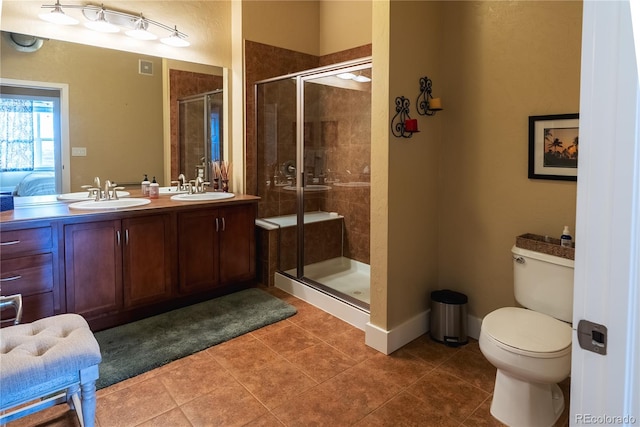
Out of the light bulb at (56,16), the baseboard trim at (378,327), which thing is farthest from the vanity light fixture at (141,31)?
the baseboard trim at (378,327)

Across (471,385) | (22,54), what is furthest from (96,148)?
(471,385)

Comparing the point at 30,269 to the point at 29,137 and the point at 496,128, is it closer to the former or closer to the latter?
the point at 29,137

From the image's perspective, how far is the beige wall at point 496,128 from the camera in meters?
2.19

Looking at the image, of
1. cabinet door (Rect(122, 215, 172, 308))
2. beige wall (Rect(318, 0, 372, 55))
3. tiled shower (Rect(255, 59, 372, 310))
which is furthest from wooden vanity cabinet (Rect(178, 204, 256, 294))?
beige wall (Rect(318, 0, 372, 55))

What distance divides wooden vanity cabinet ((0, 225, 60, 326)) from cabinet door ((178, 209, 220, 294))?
84 centimetres

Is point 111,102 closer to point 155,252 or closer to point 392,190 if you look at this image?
point 155,252

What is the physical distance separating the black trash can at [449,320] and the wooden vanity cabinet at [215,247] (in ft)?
5.43

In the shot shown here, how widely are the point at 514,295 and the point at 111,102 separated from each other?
3.18 m

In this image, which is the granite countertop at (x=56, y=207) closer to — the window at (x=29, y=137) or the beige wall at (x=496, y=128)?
the window at (x=29, y=137)

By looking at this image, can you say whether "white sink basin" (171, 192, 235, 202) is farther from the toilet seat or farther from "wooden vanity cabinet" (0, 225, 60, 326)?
the toilet seat

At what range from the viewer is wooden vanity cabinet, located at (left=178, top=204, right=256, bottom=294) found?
10.0 feet

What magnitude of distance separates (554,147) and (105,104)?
10.2ft

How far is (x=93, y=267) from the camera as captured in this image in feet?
8.54

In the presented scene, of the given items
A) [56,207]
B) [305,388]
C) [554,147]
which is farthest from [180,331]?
[554,147]
